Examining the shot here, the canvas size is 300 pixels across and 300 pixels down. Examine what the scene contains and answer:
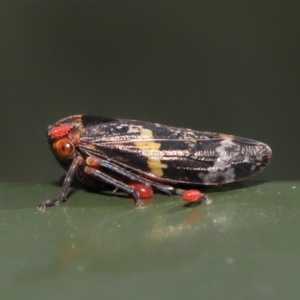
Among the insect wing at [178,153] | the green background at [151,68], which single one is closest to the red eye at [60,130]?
the insect wing at [178,153]

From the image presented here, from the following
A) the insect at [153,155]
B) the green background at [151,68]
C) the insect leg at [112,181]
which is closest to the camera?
the insect leg at [112,181]

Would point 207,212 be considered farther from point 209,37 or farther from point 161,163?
point 209,37

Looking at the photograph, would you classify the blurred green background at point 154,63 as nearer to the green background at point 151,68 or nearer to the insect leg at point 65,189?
A: the green background at point 151,68

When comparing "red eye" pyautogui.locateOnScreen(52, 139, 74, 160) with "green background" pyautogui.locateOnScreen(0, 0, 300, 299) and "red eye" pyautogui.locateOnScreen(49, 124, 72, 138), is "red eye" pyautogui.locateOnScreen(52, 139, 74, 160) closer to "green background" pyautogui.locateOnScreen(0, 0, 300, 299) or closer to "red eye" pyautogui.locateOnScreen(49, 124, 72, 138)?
"red eye" pyautogui.locateOnScreen(49, 124, 72, 138)

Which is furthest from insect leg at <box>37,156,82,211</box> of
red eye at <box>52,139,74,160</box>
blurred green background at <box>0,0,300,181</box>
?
blurred green background at <box>0,0,300,181</box>

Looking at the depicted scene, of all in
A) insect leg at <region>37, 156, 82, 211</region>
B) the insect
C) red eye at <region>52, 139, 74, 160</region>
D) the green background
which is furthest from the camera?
the green background

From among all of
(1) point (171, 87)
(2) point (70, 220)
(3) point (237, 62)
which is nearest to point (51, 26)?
(1) point (171, 87)

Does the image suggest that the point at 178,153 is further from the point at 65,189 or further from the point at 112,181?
the point at 65,189
